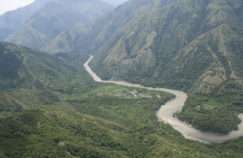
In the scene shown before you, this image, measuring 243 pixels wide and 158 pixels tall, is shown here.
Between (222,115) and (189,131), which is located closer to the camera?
(189,131)

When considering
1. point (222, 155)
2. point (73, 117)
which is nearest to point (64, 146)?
point (73, 117)

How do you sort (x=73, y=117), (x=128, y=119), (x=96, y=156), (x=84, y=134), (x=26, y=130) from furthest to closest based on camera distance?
1. (x=128, y=119)
2. (x=73, y=117)
3. (x=84, y=134)
4. (x=26, y=130)
5. (x=96, y=156)

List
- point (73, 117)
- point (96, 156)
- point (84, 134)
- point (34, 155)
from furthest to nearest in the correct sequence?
point (73, 117), point (84, 134), point (96, 156), point (34, 155)

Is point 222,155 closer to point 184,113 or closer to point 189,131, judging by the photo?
point 189,131

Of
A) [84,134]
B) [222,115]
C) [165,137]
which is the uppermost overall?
[84,134]

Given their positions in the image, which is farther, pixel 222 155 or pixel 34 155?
pixel 222 155

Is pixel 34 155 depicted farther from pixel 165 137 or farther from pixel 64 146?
pixel 165 137

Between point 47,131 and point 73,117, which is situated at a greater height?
point 47,131

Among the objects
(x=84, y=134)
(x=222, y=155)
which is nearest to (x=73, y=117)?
(x=84, y=134)

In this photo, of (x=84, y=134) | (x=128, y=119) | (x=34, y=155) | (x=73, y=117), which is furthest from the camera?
(x=128, y=119)
